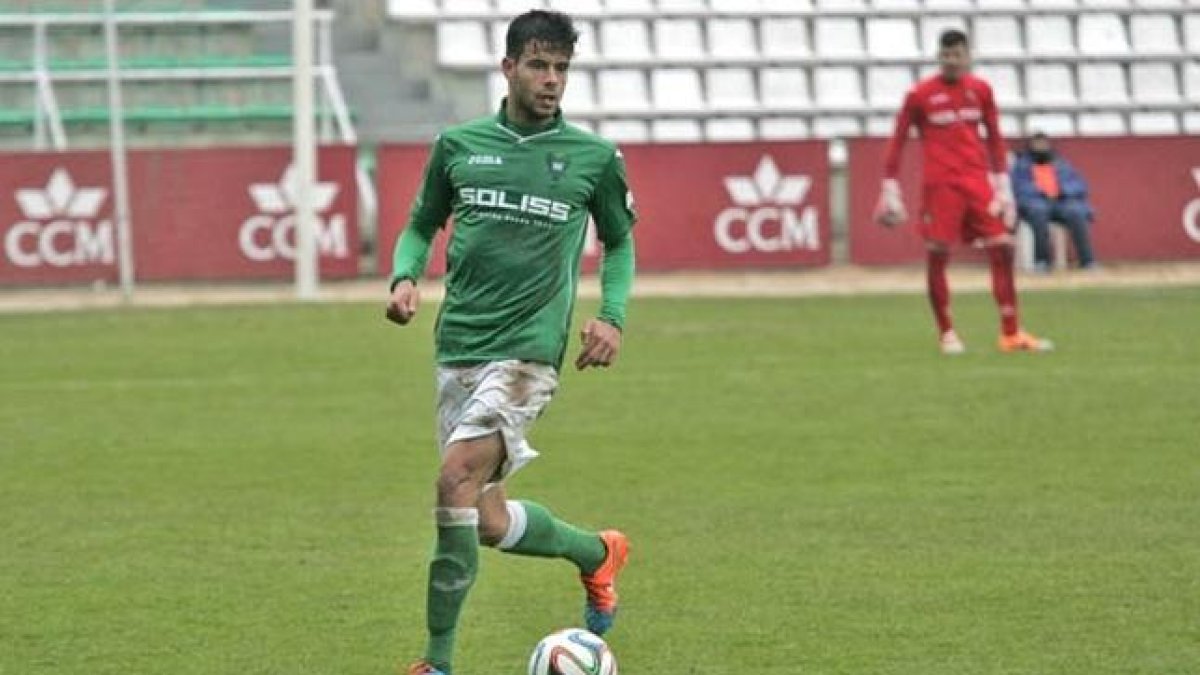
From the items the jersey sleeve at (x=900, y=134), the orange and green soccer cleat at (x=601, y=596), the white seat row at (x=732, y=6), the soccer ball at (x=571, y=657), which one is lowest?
the soccer ball at (x=571, y=657)

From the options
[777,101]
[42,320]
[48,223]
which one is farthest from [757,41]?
[42,320]

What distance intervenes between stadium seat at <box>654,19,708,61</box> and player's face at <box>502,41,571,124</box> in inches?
1065

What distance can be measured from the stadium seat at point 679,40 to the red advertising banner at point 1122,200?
585 cm

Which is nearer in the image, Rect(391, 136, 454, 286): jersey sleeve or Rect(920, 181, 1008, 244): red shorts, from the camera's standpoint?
Rect(391, 136, 454, 286): jersey sleeve

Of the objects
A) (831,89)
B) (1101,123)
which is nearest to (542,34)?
(831,89)

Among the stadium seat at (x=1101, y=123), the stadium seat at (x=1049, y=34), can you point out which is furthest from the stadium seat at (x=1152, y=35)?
the stadium seat at (x=1101, y=123)

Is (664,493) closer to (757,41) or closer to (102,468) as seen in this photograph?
(102,468)

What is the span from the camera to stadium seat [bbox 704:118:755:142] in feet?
114

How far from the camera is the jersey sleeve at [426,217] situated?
8508 mm

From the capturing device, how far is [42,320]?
79.1 feet

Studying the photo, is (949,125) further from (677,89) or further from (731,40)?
(731,40)

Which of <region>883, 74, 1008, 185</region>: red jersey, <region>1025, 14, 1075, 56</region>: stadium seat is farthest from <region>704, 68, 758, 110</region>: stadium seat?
<region>883, 74, 1008, 185</region>: red jersey

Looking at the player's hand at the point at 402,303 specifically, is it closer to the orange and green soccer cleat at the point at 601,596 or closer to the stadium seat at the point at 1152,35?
the orange and green soccer cleat at the point at 601,596

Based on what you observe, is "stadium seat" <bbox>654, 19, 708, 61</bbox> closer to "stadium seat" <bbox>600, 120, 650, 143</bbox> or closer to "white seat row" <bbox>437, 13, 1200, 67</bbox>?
"white seat row" <bbox>437, 13, 1200, 67</bbox>
